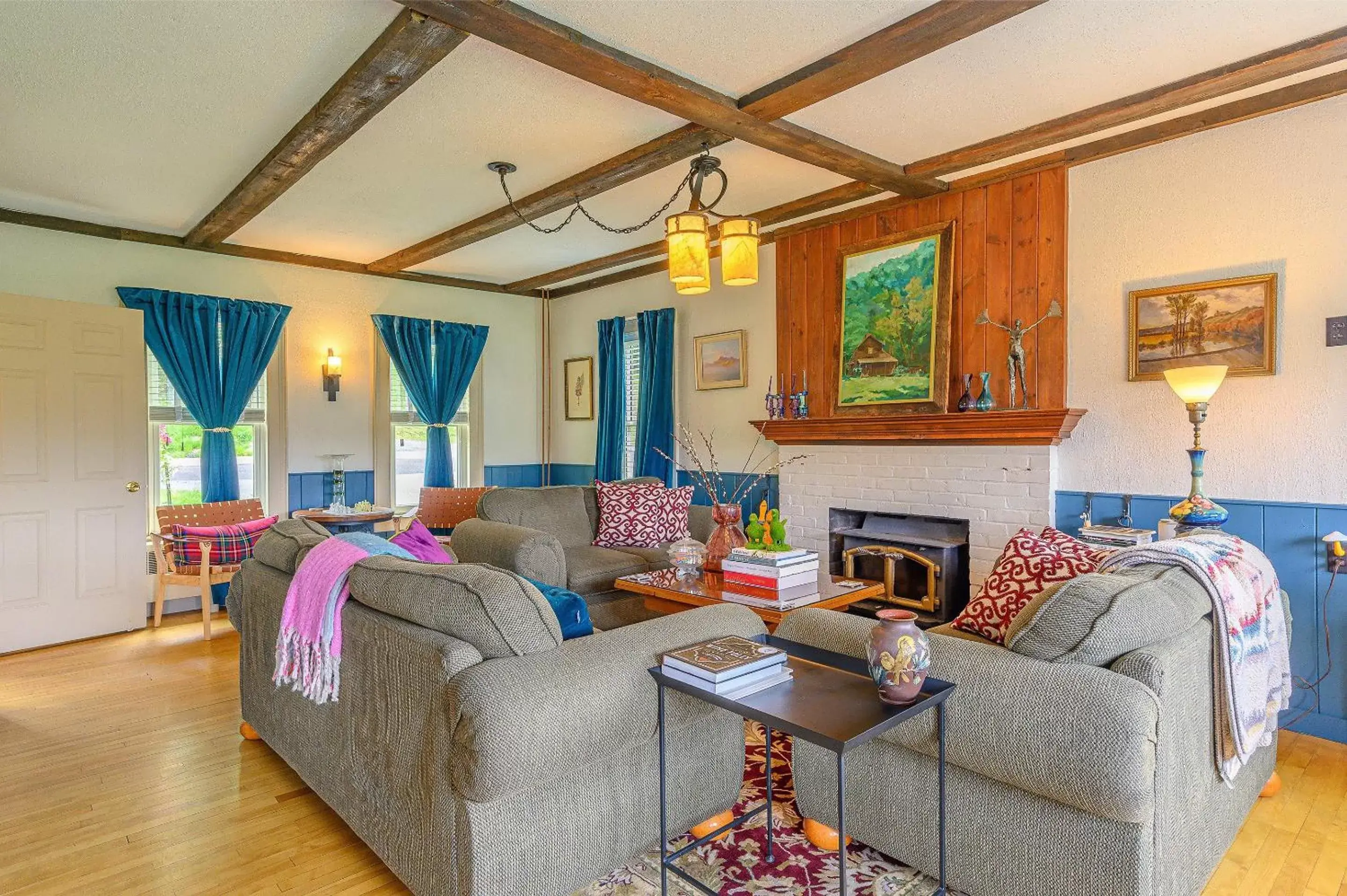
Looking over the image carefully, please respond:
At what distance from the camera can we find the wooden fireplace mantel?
3609 millimetres

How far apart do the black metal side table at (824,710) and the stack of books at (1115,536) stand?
177cm

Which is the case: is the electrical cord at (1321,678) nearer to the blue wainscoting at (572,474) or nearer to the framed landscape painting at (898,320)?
the framed landscape painting at (898,320)

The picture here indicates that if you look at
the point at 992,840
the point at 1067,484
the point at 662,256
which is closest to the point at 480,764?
the point at 992,840

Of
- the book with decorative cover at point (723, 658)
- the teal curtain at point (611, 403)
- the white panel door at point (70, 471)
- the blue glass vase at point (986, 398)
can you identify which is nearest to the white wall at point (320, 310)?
the white panel door at point (70, 471)

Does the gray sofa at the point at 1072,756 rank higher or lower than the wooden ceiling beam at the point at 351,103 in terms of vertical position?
lower

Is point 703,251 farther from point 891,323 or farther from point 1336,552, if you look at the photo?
point 1336,552

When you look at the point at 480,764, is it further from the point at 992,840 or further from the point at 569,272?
the point at 569,272

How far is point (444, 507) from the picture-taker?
5879mm

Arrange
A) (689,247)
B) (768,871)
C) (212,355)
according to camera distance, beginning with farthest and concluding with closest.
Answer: (212,355)
(689,247)
(768,871)

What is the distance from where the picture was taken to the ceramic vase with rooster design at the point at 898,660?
62.1 inches

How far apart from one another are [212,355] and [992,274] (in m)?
4.87

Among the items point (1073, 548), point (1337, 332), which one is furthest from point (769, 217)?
point (1073, 548)

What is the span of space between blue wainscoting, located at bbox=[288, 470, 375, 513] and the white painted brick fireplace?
10.6 feet

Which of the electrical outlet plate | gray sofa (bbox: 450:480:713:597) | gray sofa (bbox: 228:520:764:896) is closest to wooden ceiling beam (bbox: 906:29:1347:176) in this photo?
the electrical outlet plate
